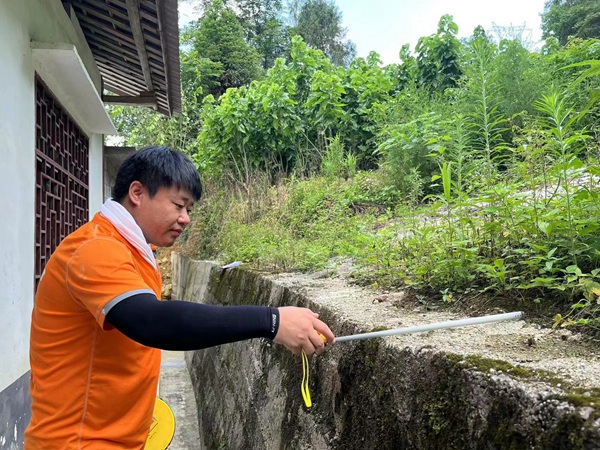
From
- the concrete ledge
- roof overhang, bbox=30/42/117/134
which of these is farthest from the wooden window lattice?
the concrete ledge

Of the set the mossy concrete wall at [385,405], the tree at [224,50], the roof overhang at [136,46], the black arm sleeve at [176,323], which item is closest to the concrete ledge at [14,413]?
the mossy concrete wall at [385,405]

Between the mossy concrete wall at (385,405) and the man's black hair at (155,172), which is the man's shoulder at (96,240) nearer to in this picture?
the man's black hair at (155,172)

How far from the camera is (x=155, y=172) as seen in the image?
1.70 metres

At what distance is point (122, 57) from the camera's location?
6785 millimetres

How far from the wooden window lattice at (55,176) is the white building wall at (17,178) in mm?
475

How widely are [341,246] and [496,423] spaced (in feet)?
10.5

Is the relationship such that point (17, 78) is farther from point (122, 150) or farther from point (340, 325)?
point (122, 150)

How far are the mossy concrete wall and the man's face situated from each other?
83cm

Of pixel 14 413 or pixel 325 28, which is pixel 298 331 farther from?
pixel 325 28

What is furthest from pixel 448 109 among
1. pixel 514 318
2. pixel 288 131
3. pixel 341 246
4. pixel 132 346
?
pixel 132 346

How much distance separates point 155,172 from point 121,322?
58 centimetres

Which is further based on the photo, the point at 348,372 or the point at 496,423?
the point at 348,372

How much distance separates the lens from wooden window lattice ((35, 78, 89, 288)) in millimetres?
4422

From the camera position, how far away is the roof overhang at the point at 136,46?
4535 millimetres
